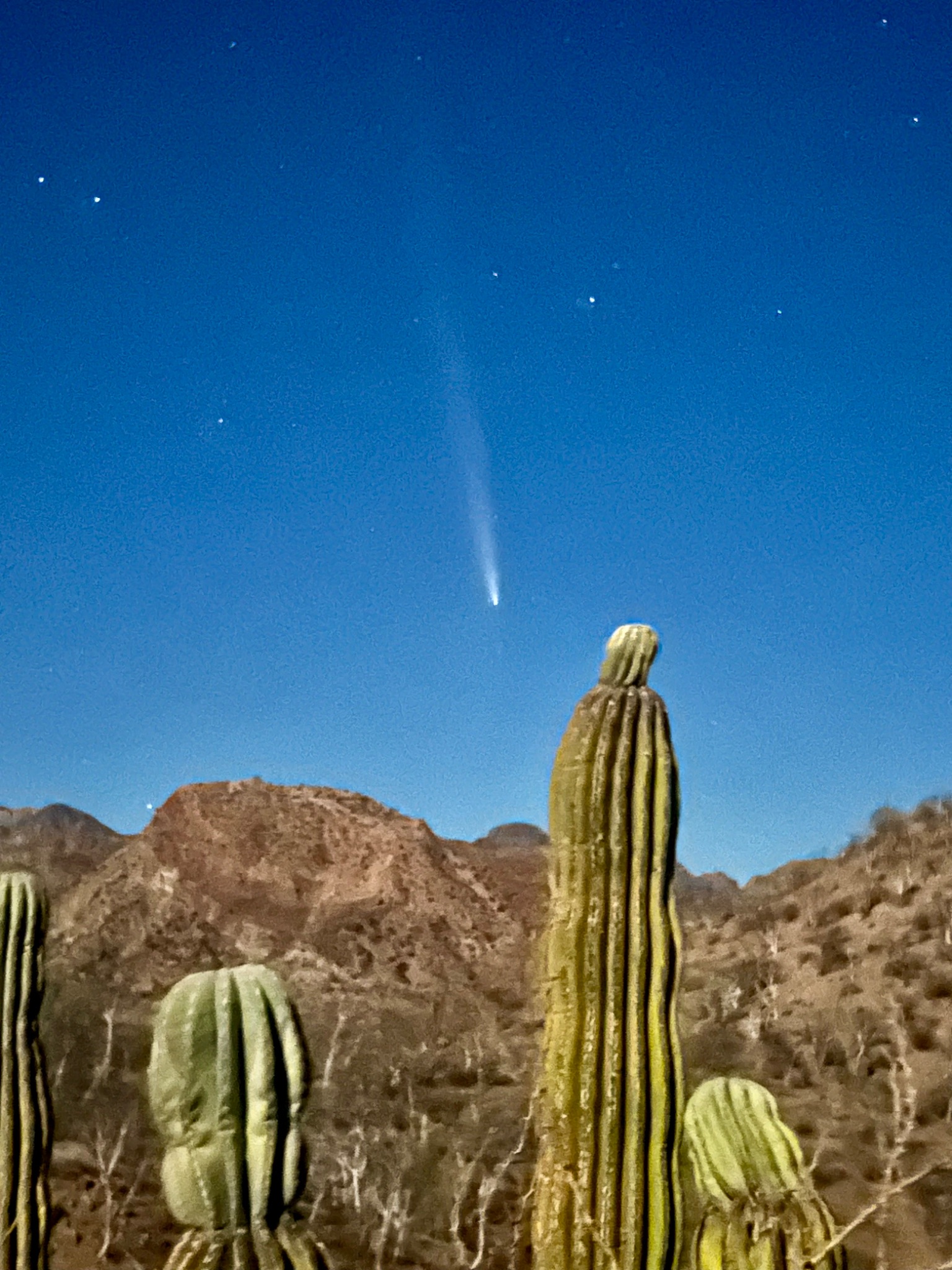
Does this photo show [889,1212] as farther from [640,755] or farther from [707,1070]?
[640,755]

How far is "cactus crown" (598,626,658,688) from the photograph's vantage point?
531 centimetres

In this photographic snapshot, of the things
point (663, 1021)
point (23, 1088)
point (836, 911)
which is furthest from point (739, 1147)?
point (836, 911)

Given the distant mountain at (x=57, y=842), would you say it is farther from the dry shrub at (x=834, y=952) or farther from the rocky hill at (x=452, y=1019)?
the dry shrub at (x=834, y=952)

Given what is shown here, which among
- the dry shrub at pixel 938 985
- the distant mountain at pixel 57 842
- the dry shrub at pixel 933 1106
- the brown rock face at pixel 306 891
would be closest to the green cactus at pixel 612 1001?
the dry shrub at pixel 933 1106

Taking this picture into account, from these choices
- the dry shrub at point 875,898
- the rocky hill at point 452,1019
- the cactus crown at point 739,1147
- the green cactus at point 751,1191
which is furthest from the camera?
the dry shrub at point 875,898

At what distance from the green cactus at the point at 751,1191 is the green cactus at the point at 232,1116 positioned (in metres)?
2.36

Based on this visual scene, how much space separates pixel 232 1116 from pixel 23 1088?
11.5ft

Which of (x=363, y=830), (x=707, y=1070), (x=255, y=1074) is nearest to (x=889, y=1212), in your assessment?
(x=707, y=1070)

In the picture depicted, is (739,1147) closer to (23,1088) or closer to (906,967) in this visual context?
(23,1088)

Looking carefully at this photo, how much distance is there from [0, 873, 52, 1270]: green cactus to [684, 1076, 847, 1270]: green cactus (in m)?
3.08

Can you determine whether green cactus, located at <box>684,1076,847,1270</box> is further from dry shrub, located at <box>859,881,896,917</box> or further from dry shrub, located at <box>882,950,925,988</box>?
dry shrub, located at <box>859,881,896,917</box>

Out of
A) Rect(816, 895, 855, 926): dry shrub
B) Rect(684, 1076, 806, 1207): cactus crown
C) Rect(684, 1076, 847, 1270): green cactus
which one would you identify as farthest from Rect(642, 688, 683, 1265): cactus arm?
Rect(816, 895, 855, 926): dry shrub

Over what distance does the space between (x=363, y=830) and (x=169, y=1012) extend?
3496cm

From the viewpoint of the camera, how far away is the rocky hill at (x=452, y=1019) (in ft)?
57.0
